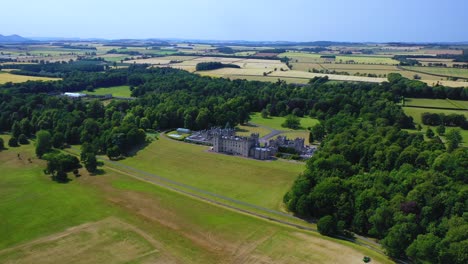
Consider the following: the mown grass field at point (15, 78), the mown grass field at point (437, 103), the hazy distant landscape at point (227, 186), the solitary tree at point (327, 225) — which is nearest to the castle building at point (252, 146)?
the hazy distant landscape at point (227, 186)

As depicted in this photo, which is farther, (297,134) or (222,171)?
(297,134)

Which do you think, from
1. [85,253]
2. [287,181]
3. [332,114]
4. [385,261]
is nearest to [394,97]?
[332,114]

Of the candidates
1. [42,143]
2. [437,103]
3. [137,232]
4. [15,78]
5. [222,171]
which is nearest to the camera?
[137,232]

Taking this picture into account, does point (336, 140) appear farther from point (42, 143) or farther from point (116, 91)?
point (116, 91)

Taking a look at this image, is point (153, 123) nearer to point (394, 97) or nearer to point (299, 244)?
point (299, 244)

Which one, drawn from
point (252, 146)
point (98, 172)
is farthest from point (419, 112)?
point (98, 172)

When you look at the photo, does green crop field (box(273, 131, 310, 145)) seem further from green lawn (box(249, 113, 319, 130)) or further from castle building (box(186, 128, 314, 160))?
castle building (box(186, 128, 314, 160))
